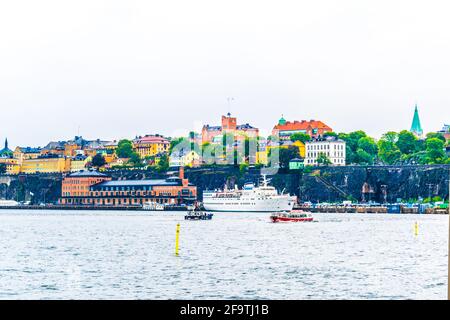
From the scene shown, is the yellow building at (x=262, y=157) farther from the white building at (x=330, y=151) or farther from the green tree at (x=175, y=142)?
the green tree at (x=175, y=142)

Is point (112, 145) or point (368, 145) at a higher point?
point (112, 145)

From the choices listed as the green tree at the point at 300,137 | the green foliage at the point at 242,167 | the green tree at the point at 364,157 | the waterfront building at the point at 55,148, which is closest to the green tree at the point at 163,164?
the green foliage at the point at 242,167

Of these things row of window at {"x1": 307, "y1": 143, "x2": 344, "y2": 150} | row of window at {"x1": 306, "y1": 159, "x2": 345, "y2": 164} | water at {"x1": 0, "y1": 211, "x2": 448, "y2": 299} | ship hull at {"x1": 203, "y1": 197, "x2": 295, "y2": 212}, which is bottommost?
water at {"x1": 0, "y1": 211, "x2": 448, "y2": 299}

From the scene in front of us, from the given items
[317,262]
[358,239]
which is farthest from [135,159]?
[317,262]

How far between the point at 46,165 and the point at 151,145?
26.3ft

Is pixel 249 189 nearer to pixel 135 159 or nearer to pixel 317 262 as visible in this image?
pixel 135 159

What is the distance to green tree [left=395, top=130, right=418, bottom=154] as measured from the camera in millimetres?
58594

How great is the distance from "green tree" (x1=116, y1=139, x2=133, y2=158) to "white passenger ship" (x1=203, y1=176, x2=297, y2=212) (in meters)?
21.6

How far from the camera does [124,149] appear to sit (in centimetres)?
7050

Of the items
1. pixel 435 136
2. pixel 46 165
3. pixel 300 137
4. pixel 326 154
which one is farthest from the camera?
pixel 46 165

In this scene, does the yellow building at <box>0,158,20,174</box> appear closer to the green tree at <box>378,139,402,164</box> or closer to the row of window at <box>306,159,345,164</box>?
the row of window at <box>306,159,345,164</box>

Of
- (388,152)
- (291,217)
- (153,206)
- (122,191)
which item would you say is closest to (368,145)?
(388,152)

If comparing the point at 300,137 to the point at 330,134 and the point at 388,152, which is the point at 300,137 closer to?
the point at 330,134

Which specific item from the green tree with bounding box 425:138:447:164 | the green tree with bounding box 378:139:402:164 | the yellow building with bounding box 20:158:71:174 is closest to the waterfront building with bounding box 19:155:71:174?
the yellow building with bounding box 20:158:71:174
